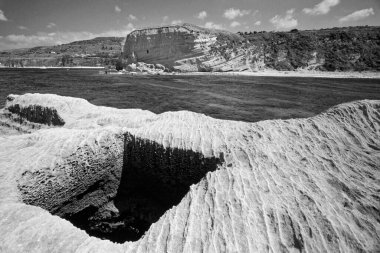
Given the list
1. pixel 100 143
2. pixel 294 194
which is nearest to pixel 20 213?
pixel 100 143

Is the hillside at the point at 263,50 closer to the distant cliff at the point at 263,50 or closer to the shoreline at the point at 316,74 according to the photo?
the distant cliff at the point at 263,50

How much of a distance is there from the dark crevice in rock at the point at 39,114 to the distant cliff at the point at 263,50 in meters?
35.5

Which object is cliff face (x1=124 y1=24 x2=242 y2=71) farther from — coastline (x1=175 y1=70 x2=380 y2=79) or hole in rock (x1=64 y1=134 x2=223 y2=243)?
hole in rock (x1=64 y1=134 x2=223 y2=243)

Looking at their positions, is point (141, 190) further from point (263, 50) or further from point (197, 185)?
point (263, 50)

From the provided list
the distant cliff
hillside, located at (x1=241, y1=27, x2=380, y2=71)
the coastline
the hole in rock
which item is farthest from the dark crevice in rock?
hillside, located at (x1=241, y1=27, x2=380, y2=71)

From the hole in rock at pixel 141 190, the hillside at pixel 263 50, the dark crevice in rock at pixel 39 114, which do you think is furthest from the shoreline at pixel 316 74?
the hole in rock at pixel 141 190

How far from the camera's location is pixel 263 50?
40969mm

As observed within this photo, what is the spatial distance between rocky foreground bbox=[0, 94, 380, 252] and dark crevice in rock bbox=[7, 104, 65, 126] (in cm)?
115

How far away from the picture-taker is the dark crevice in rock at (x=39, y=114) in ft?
20.2

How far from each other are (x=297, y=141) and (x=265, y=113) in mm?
9585

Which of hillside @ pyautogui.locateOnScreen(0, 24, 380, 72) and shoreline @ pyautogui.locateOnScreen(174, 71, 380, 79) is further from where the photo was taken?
hillside @ pyautogui.locateOnScreen(0, 24, 380, 72)

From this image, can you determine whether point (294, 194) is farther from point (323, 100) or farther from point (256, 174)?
point (323, 100)

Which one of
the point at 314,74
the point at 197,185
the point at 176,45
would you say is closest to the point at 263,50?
the point at 314,74

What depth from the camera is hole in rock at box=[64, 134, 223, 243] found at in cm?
379
